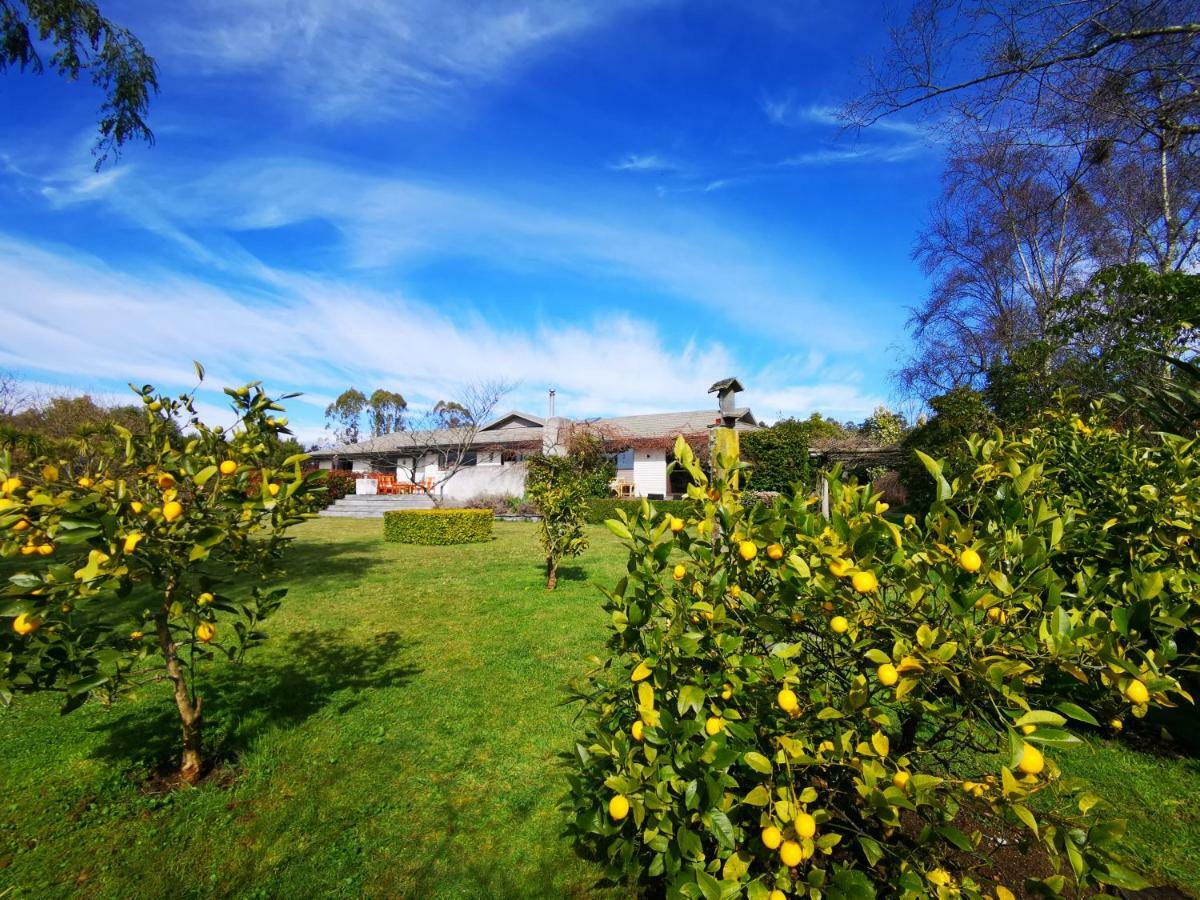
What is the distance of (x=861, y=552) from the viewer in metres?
1.50

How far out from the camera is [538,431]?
28.6 metres

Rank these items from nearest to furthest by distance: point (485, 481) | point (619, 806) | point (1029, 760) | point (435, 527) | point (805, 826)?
point (1029, 760)
point (805, 826)
point (619, 806)
point (435, 527)
point (485, 481)

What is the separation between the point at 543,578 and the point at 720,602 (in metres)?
7.96

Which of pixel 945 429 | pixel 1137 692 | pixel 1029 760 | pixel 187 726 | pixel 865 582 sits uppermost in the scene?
pixel 945 429

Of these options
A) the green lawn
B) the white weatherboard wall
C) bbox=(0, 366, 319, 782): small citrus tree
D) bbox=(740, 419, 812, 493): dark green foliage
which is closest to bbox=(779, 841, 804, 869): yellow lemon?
the green lawn

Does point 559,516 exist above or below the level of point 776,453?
below

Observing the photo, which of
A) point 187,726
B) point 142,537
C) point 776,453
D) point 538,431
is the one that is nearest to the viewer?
point 142,537

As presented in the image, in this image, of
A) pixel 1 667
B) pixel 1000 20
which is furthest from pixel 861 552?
pixel 1000 20

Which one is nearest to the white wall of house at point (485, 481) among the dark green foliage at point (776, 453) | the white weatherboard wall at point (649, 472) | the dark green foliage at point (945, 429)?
the white weatherboard wall at point (649, 472)

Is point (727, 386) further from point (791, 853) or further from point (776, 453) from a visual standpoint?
point (776, 453)

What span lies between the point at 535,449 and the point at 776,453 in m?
12.1

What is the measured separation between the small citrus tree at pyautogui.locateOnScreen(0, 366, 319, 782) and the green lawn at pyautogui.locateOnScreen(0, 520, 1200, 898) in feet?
1.46

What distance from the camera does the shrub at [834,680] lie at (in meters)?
1.26

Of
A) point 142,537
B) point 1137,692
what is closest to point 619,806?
point 1137,692
